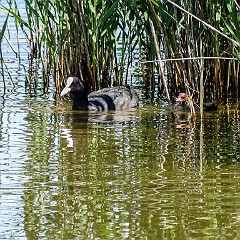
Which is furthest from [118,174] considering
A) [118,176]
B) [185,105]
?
[185,105]

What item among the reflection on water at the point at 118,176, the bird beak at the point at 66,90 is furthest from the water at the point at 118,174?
the bird beak at the point at 66,90

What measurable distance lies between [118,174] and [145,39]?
4624 millimetres

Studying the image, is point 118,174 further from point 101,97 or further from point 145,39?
point 145,39

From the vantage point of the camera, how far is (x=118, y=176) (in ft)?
20.5

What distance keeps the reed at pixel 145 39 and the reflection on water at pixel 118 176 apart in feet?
2.25

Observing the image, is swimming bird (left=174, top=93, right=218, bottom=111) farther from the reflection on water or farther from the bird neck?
the bird neck

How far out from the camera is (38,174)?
20.7 ft

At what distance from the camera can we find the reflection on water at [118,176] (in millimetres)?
4887

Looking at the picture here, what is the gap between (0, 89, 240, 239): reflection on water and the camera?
192 inches

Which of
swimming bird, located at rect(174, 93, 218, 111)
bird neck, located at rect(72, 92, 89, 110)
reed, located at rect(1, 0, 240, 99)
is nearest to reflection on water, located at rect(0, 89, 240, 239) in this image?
swimming bird, located at rect(174, 93, 218, 111)

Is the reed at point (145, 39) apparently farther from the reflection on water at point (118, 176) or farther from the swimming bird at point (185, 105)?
the reflection on water at point (118, 176)

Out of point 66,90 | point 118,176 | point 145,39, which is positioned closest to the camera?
point 118,176

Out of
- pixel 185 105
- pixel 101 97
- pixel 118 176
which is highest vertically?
pixel 101 97

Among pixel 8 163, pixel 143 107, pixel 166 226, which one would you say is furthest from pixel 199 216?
pixel 143 107
